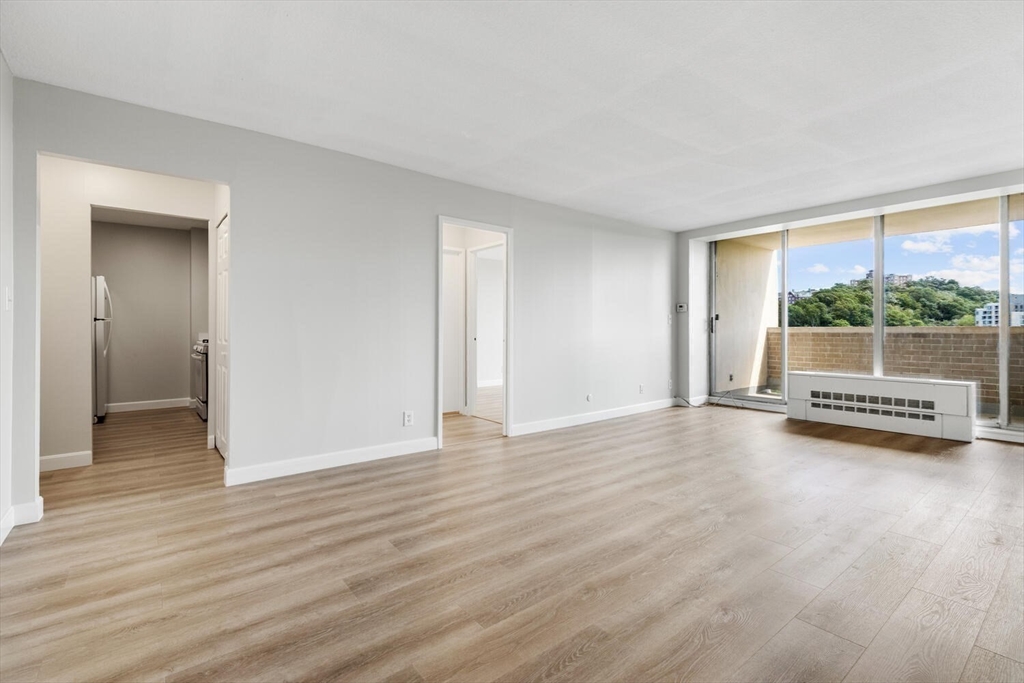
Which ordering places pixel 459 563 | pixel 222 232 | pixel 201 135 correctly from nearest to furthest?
1. pixel 459 563
2. pixel 201 135
3. pixel 222 232

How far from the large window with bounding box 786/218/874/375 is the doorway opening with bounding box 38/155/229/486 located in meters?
6.78

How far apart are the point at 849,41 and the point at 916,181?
329 centimetres

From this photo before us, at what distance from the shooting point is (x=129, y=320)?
6629 millimetres

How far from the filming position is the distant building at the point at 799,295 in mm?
6375

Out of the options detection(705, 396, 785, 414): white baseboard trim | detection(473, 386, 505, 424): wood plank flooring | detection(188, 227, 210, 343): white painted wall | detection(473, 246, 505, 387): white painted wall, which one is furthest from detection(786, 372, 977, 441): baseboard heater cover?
detection(188, 227, 210, 343): white painted wall

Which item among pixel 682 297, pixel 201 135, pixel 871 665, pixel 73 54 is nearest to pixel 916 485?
pixel 871 665

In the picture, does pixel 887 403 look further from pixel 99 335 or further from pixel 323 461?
pixel 99 335

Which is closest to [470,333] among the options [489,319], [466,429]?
[466,429]

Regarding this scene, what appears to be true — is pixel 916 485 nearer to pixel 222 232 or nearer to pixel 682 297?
pixel 682 297

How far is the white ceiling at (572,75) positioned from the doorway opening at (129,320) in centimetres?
137

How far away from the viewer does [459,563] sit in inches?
90.6

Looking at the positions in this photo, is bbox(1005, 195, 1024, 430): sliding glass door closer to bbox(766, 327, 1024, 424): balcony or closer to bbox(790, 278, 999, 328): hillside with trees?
bbox(766, 327, 1024, 424): balcony

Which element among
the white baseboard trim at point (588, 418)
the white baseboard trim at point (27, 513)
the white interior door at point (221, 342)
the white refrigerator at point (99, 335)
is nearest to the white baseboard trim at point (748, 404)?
the white baseboard trim at point (588, 418)

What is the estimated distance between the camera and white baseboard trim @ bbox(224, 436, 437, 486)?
3469 mm
